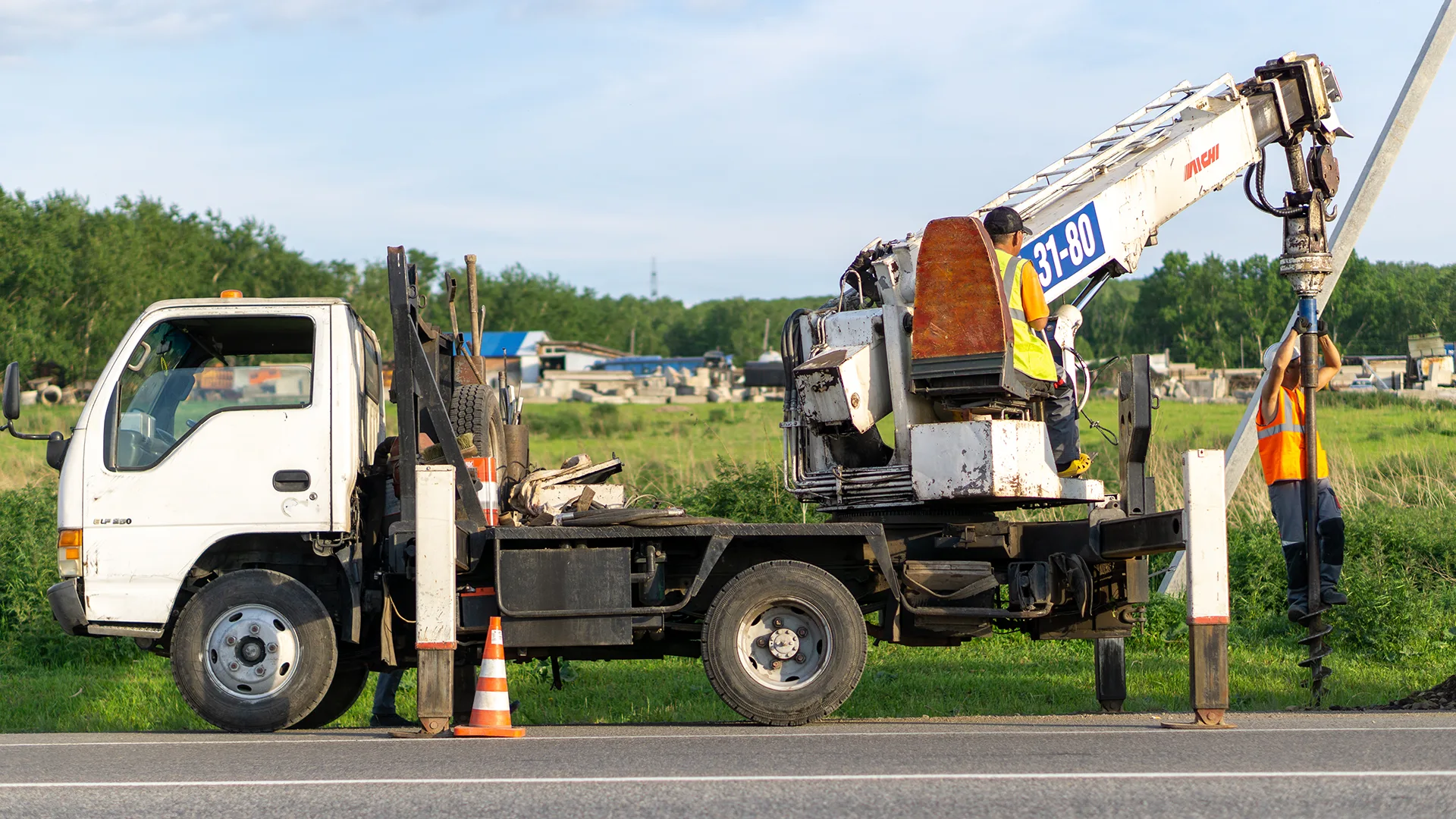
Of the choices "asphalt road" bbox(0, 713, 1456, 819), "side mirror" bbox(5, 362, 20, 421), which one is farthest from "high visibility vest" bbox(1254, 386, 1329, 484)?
"side mirror" bbox(5, 362, 20, 421)

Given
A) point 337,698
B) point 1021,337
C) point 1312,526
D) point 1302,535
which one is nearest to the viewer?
point 1021,337

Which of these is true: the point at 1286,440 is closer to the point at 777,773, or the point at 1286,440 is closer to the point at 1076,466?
the point at 1076,466

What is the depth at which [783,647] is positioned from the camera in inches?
322

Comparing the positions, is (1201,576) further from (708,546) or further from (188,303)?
(188,303)

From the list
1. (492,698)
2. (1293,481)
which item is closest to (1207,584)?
(1293,481)

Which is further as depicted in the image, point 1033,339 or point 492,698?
point 1033,339

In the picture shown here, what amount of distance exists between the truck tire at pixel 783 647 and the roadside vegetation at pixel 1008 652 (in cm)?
141

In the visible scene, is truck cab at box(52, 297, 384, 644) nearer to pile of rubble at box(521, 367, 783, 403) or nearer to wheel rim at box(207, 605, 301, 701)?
wheel rim at box(207, 605, 301, 701)

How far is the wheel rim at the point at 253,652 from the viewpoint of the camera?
8211 millimetres

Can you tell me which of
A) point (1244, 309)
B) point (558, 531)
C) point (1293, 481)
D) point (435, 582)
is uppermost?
point (1244, 309)

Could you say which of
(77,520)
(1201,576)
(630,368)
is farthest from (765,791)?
→ (630,368)

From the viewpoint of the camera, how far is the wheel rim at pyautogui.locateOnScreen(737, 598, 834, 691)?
26.7 feet

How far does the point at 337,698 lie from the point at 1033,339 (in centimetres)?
475

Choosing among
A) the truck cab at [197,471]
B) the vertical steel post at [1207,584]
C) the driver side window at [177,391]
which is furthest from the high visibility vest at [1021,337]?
the driver side window at [177,391]
